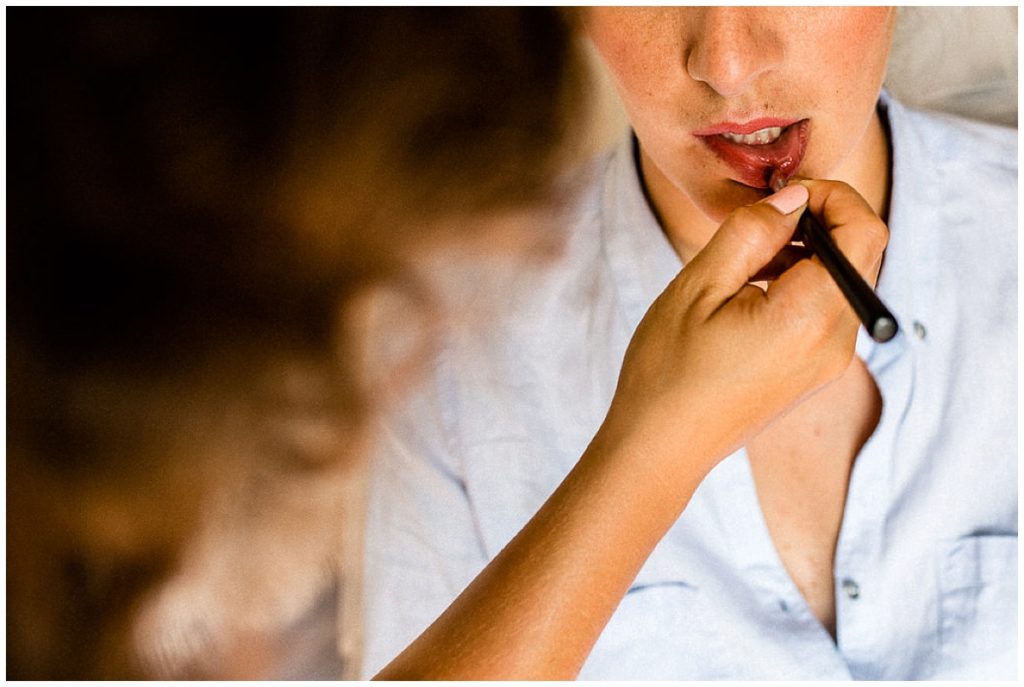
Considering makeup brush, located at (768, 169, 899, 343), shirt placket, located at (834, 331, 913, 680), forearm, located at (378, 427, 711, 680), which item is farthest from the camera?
shirt placket, located at (834, 331, 913, 680)

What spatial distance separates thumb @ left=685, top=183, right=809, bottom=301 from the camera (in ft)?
1.41

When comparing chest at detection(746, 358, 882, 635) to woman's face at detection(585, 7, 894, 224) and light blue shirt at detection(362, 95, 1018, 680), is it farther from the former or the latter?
woman's face at detection(585, 7, 894, 224)

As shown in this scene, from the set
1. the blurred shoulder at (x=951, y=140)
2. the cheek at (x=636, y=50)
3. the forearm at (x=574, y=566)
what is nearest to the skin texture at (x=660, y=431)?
the forearm at (x=574, y=566)

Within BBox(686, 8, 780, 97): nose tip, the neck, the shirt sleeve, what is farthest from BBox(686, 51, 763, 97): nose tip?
the shirt sleeve

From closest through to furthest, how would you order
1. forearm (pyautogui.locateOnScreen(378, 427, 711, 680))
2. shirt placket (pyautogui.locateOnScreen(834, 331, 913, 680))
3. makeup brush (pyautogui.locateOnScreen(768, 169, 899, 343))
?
1. makeup brush (pyautogui.locateOnScreen(768, 169, 899, 343))
2. forearm (pyautogui.locateOnScreen(378, 427, 711, 680))
3. shirt placket (pyautogui.locateOnScreen(834, 331, 913, 680))

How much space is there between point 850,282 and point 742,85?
0.15 meters

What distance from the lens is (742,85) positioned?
1.61 feet

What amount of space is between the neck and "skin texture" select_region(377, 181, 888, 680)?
19 cm

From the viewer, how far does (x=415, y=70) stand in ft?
2.15

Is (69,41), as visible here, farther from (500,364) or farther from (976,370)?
(976,370)

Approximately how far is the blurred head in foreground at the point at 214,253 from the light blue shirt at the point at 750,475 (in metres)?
0.06

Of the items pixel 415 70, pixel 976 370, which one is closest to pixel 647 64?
pixel 415 70

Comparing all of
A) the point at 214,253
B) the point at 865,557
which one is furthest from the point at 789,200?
the point at 214,253

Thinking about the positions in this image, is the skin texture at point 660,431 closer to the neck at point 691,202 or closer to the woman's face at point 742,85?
the woman's face at point 742,85
